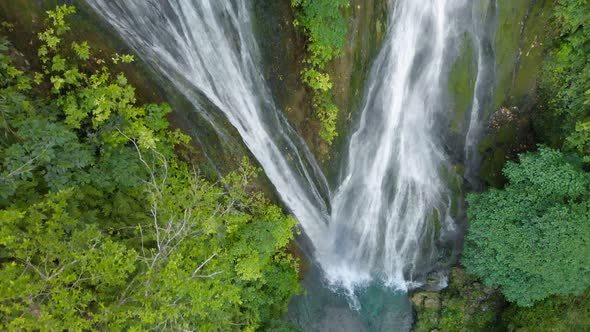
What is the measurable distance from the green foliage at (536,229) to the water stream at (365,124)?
1916mm

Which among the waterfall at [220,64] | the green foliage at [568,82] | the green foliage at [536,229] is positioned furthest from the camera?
the green foliage at [568,82]

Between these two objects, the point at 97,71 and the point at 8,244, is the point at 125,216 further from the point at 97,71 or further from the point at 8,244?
the point at 97,71

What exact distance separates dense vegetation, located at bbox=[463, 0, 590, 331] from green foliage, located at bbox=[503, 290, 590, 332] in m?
0.02

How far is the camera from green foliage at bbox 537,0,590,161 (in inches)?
328

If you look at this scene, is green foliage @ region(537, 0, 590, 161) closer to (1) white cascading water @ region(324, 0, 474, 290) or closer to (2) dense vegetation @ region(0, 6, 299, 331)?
(1) white cascading water @ region(324, 0, 474, 290)

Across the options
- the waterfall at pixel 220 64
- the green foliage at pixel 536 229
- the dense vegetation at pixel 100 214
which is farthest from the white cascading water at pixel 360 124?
the green foliage at pixel 536 229

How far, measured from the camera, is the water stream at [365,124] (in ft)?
24.6

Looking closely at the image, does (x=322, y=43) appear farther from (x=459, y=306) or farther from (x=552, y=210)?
(x=459, y=306)

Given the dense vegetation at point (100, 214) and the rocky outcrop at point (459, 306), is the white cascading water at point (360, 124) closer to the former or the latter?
the rocky outcrop at point (459, 306)

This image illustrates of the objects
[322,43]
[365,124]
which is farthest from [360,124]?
[322,43]

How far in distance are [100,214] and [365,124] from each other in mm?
6307

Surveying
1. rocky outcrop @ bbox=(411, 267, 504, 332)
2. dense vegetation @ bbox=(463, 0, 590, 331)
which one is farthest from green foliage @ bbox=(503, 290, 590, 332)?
rocky outcrop @ bbox=(411, 267, 504, 332)

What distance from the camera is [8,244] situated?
501cm

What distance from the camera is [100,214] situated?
6852 mm
